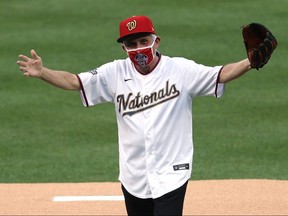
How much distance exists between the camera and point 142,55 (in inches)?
251

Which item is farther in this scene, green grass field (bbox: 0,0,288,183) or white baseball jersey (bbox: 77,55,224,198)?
green grass field (bbox: 0,0,288,183)

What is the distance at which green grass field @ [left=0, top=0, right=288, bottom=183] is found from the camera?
35.7 ft

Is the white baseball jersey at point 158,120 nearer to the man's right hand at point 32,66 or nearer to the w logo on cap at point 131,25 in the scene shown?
the w logo on cap at point 131,25

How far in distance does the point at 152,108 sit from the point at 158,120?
0.10 meters

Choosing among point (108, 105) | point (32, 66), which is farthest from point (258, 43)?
point (108, 105)

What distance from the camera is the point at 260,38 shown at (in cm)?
639

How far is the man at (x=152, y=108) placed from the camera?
6.36m

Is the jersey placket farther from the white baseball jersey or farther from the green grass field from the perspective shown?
the green grass field

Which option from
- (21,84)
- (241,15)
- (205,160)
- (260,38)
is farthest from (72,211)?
(241,15)

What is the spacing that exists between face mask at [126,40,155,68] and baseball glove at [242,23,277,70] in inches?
25.4

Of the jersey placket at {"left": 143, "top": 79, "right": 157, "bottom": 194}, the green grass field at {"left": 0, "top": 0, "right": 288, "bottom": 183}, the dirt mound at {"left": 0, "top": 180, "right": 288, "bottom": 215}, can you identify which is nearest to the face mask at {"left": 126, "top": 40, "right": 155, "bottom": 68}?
the jersey placket at {"left": 143, "top": 79, "right": 157, "bottom": 194}

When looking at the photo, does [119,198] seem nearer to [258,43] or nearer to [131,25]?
[131,25]

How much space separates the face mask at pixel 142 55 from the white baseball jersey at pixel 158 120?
0.12 m

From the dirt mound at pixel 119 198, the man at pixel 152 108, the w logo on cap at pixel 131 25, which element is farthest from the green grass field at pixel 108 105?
the w logo on cap at pixel 131 25
